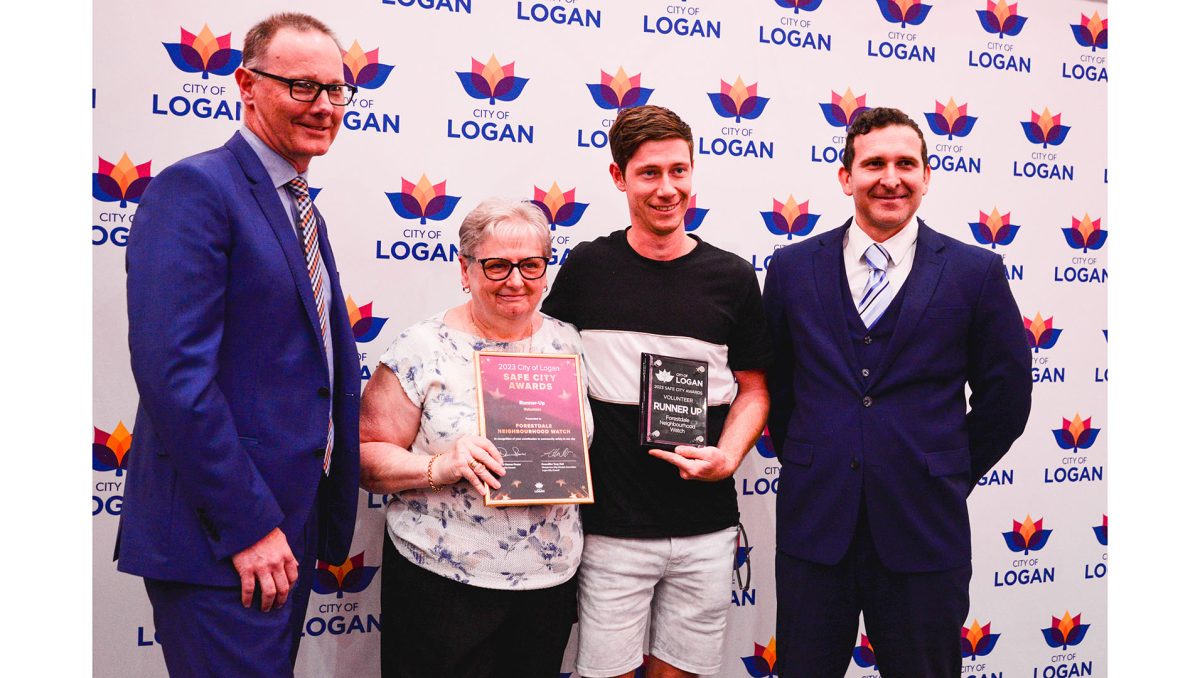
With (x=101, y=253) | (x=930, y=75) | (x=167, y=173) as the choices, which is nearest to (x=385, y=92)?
(x=101, y=253)

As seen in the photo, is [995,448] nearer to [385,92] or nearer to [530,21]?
[530,21]

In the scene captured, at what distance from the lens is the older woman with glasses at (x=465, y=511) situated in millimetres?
2025

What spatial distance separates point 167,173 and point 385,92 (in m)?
1.33

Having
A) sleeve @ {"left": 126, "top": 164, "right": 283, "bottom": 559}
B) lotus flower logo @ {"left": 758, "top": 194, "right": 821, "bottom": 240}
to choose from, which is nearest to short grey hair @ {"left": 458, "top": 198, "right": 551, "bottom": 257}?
sleeve @ {"left": 126, "top": 164, "right": 283, "bottom": 559}

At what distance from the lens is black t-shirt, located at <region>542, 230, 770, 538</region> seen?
2285mm

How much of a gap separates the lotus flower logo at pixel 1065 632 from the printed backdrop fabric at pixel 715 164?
16 mm

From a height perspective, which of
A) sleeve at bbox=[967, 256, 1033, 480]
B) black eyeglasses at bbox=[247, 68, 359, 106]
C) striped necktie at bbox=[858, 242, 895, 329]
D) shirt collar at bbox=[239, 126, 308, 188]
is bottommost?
sleeve at bbox=[967, 256, 1033, 480]

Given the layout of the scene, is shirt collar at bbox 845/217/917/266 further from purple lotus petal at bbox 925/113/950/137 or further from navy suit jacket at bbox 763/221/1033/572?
purple lotus petal at bbox 925/113/950/137

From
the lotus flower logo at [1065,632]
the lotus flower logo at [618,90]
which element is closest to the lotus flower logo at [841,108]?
the lotus flower logo at [618,90]

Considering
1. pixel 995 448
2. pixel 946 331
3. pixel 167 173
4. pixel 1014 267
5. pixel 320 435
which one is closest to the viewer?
pixel 167 173

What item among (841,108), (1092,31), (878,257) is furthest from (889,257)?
(1092,31)

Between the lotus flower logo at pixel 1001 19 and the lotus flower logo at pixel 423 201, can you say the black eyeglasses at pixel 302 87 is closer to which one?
the lotus flower logo at pixel 423 201

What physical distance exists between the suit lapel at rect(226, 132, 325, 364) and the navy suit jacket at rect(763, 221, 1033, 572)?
4.58ft

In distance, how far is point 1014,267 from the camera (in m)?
3.54
